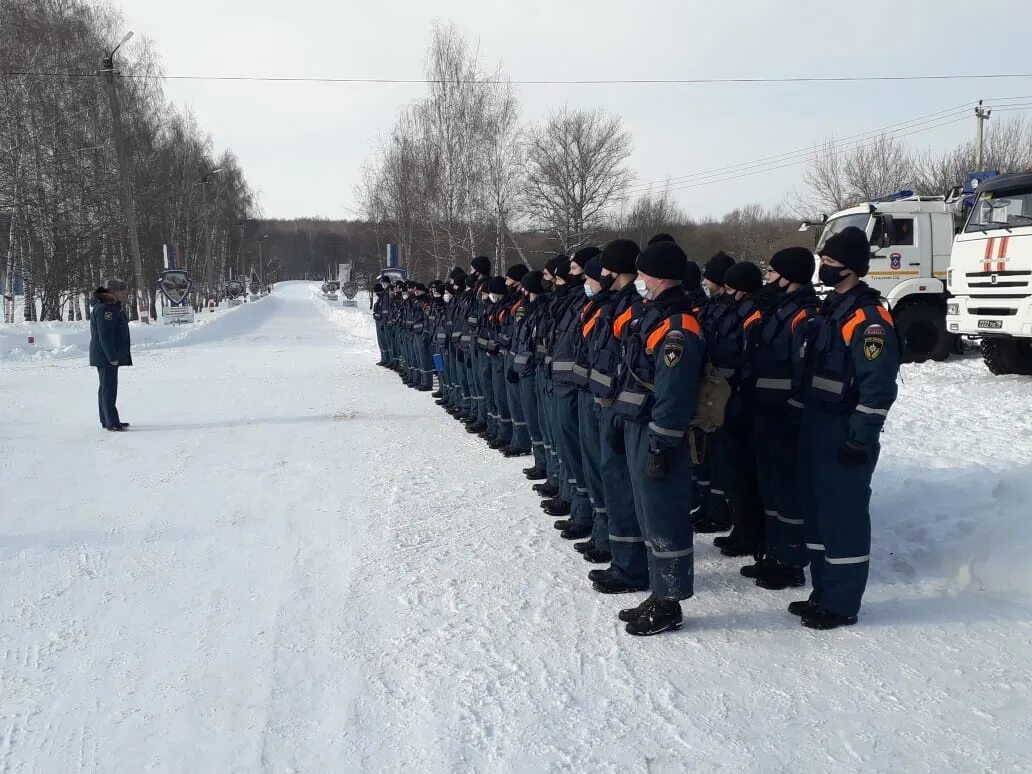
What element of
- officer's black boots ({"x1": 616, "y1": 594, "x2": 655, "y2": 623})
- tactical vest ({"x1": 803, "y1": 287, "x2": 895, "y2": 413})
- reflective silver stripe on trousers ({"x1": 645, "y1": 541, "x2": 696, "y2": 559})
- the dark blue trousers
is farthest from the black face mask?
the dark blue trousers

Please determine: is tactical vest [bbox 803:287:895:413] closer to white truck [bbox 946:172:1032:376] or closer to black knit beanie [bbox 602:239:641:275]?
black knit beanie [bbox 602:239:641:275]

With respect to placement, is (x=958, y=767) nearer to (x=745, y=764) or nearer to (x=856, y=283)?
(x=745, y=764)

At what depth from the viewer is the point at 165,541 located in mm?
5445

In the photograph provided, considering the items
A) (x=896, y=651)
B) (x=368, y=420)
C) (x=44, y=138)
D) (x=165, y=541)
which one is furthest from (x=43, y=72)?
(x=896, y=651)

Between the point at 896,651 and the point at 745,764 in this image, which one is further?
the point at 896,651

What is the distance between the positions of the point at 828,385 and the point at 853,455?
1.31 ft

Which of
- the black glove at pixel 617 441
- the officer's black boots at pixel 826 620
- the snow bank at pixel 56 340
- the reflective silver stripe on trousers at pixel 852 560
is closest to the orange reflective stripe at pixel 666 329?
the black glove at pixel 617 441

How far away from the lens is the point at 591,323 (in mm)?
4926

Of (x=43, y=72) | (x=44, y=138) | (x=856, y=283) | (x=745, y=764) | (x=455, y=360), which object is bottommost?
(x=745, y=764)

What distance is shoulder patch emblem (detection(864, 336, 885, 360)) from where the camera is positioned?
378cm

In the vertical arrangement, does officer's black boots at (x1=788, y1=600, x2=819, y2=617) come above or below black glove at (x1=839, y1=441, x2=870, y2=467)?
below

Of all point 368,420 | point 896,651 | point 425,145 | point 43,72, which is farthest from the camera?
point 425,145

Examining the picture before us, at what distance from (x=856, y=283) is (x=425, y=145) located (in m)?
31.1

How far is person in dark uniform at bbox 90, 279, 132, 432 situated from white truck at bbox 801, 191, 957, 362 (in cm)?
1144
